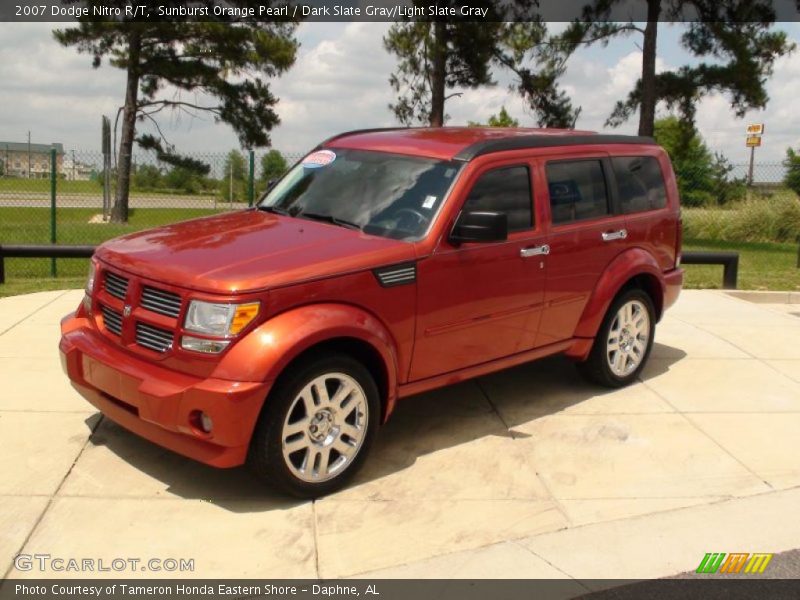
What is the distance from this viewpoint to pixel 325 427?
4.62 metres

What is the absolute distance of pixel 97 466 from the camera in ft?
16.2

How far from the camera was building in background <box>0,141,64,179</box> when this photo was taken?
14.9 metres

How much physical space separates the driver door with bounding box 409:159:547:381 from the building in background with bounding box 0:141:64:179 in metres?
10.5

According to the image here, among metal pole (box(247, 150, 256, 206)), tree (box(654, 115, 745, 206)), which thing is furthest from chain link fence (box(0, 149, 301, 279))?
tree (box(654, 115, 745, 206))

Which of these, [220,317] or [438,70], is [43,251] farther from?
[438,70]

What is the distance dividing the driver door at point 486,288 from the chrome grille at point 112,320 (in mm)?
1657

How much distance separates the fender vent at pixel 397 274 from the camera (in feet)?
15.7

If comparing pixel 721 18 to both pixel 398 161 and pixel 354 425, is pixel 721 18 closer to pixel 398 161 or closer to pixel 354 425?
pixel 398 161

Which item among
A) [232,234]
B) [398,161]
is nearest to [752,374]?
[398,161]

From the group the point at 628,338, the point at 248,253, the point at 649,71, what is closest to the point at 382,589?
the point at 248,253

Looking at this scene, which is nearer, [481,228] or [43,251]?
[481,228]

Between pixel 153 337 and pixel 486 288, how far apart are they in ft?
6.64

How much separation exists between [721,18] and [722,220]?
17.7 feet

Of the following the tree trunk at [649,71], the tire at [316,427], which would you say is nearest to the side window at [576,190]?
the tire at [316,427]
